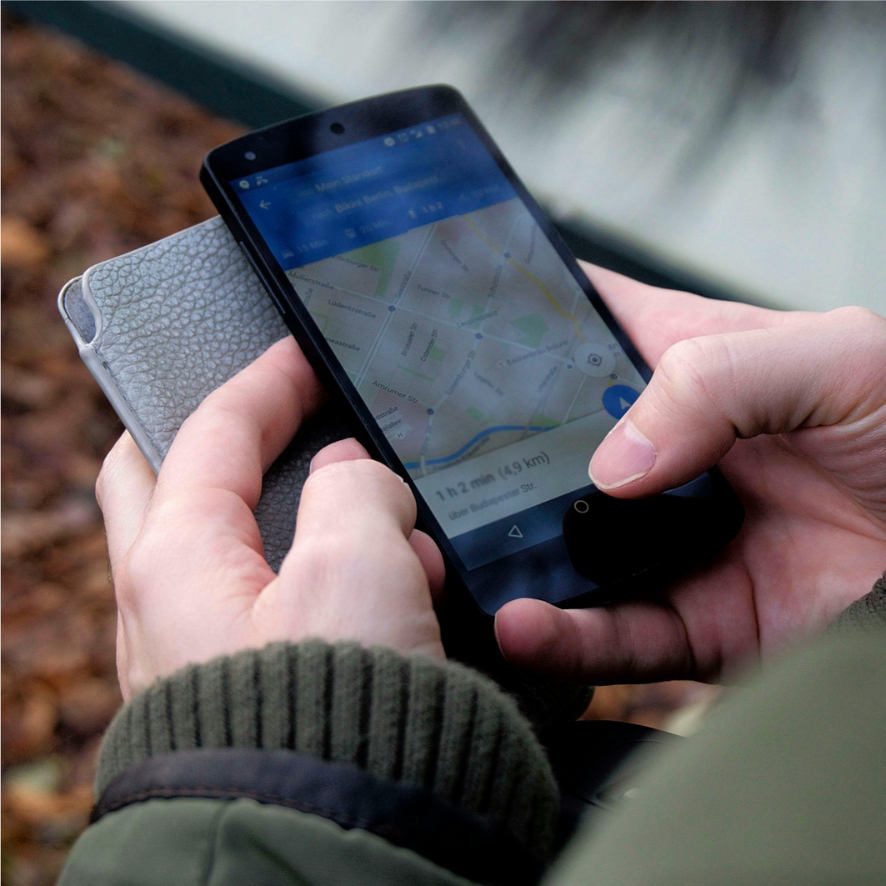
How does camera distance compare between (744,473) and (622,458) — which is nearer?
(622,458)

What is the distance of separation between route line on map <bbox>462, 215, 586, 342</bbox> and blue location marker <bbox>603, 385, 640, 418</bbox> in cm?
6

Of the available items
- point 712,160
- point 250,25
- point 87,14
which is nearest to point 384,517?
point 712,160

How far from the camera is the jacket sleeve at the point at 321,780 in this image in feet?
1.10

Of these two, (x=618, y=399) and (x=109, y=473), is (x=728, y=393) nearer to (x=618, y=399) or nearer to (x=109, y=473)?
(x=618, y=399)

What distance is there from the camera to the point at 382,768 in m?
0.37

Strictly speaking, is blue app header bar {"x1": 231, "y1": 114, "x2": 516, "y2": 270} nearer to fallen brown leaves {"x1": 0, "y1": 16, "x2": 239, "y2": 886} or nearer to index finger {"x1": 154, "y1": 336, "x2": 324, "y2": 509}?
index finger {"x1": 154, "y1": 336, "x2": 324, "y2": 509}

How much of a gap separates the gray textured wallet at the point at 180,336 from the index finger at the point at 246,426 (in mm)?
33

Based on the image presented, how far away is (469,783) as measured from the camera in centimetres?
38

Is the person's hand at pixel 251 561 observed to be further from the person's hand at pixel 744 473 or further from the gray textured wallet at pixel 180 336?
the person's hand at pixel 744 473

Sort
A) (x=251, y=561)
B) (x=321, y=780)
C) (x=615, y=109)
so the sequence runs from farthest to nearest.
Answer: (x=615, y=109) < (x=251, y=561) < (x=321, y=780)

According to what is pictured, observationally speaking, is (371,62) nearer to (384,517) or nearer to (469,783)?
(384,517)

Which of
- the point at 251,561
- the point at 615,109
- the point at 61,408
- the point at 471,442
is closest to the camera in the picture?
the point at 251,561

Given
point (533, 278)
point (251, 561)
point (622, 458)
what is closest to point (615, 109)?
point (533, 278)

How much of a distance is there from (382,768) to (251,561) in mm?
178
